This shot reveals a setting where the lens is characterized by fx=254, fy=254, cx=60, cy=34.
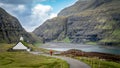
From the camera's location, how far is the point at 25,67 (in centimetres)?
7444

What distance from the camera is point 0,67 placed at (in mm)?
75375

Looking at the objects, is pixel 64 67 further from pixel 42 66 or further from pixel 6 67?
pixel 6 67

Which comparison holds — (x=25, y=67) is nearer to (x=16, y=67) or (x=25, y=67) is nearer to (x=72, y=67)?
(x=16, y=67)

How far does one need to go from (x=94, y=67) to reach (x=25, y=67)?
20662 mm

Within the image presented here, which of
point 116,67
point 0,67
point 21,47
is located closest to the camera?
point 116,67

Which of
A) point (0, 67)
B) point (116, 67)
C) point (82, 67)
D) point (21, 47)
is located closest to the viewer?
point (82, 67)

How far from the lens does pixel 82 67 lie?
6562 centimetres

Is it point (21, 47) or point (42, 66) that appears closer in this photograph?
point (42, 66)

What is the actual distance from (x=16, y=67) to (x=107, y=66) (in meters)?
26.2

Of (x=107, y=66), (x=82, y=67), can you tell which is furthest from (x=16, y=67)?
(x=107, y=66)

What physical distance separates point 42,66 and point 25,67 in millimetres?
4980

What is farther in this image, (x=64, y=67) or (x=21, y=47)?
(x=21, y=47)

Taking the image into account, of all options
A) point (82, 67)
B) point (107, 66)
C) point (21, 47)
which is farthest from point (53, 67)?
point (21, 47)

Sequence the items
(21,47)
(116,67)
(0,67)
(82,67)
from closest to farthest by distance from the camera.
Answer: (82,67) → (116,67) → (0,67) → (21,47)
